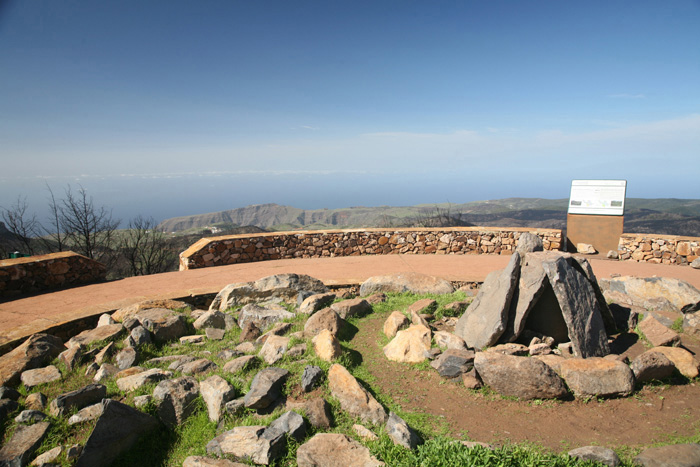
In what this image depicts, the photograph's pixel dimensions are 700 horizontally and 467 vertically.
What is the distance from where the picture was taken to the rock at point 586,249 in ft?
36.1

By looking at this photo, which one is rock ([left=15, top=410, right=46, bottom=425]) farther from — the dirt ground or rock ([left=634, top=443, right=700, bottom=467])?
rock ([left=634, top=443, right=700, bottom=467])

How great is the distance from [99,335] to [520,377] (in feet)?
17.9

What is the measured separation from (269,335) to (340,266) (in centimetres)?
469

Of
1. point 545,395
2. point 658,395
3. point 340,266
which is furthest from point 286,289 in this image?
point 658,395

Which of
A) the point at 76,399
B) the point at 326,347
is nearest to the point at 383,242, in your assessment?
the point at 326,347

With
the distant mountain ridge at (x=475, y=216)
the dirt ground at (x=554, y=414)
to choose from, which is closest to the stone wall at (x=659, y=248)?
the dirt ground at (x=554, y=414)

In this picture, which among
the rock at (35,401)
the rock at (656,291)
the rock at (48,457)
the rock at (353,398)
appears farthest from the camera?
the rock at (656,291)

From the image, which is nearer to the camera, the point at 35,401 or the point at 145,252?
the point at 35,401

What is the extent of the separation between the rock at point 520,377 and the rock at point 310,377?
1725 millimetres

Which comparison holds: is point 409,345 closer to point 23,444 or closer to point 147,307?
point 23,444

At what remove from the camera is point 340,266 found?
32.2ft

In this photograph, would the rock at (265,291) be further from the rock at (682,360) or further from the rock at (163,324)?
the rock at (682,360)

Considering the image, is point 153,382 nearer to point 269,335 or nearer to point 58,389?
point 58,389

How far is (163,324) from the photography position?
557 cm
